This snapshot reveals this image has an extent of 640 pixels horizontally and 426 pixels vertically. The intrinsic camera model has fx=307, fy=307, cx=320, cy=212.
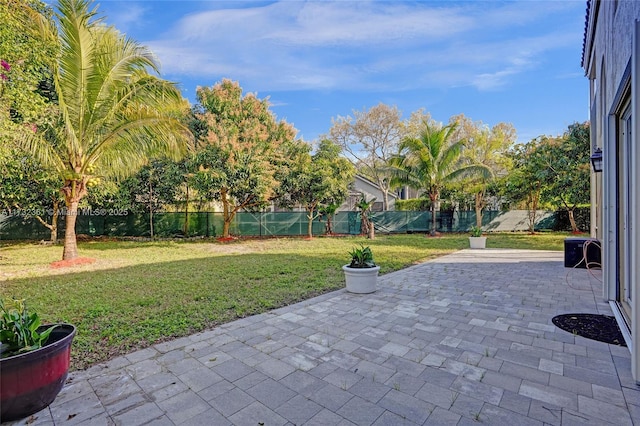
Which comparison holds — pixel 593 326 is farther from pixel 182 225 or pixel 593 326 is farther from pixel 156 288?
pixel 182 225

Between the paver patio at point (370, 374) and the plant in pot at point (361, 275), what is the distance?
0.68 meters

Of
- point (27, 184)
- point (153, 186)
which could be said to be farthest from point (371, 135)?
point (27, 184)

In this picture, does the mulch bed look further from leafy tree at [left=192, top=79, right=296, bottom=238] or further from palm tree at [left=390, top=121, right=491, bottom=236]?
palm tree at [left=390, top=121, right=491, bottom=236]

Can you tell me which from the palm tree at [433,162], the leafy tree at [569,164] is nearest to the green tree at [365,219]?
the palm tree at [433,162]

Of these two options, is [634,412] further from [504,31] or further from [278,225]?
[278,225]

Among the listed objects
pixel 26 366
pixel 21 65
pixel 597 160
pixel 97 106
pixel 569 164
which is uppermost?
pixel 21 65

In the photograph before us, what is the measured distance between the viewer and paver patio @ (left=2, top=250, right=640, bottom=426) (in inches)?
80.8

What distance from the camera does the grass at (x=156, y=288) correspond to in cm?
358

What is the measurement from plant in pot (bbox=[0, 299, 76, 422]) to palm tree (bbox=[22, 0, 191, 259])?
6855mm

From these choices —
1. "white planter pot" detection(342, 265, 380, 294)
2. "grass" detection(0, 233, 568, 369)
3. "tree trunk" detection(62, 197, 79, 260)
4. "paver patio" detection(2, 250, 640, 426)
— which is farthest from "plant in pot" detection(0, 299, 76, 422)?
"tree trunk" detection(62, 197, 79, 260)

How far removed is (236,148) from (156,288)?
729 cm

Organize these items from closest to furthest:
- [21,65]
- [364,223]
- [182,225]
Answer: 1. [21,65]
2. [182,225]
3. [364,223]

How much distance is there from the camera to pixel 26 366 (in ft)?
6.30

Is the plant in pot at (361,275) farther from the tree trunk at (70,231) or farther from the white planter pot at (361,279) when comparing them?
the tree trunk at (70,231)
